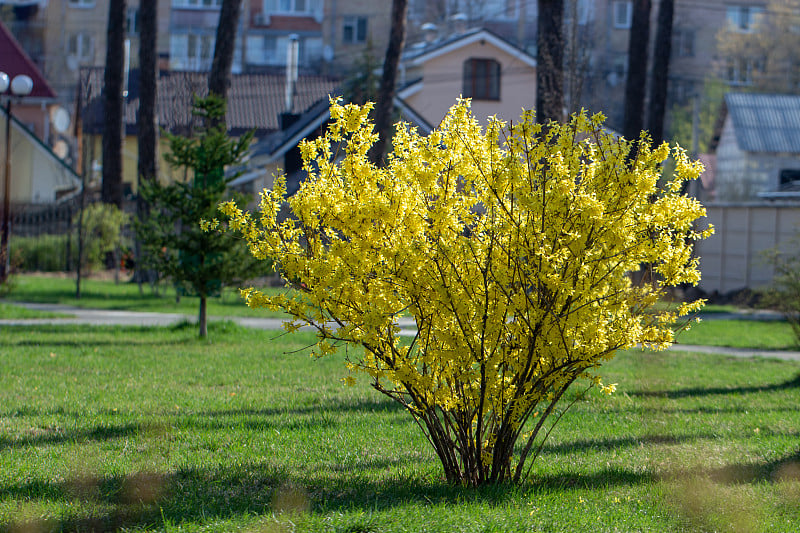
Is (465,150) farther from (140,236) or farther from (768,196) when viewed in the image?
(768,196)

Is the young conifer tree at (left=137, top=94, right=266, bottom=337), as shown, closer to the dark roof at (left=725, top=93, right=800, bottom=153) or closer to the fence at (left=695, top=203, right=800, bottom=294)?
the fence at (left=695, top=203, right=800, bottom=294)

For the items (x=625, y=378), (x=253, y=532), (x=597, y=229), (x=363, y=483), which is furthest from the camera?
(x=625, y=378)

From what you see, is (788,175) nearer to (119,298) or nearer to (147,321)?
(119,298)

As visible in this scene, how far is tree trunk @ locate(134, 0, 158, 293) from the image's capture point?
71.4 ft

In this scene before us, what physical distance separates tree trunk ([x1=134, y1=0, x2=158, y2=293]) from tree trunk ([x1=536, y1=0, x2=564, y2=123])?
1157cm

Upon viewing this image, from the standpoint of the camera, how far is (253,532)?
4.72 meters

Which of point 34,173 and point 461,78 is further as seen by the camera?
point 461,78

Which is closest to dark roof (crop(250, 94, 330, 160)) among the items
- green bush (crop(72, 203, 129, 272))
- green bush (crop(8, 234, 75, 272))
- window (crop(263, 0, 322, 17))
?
green bush (crop(72, 203, 129, 272))

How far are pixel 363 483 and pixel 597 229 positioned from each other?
2157mm

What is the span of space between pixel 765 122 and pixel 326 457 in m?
28.9

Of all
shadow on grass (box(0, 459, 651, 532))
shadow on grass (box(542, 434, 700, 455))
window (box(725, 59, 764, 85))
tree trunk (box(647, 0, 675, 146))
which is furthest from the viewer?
window (box(725, 59, 764, 85))

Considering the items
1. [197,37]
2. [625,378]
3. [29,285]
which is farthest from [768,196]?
[197,37]

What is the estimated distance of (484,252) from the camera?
5.55 meters

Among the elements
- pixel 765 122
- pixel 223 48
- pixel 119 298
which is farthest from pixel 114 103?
pixel 765 122
